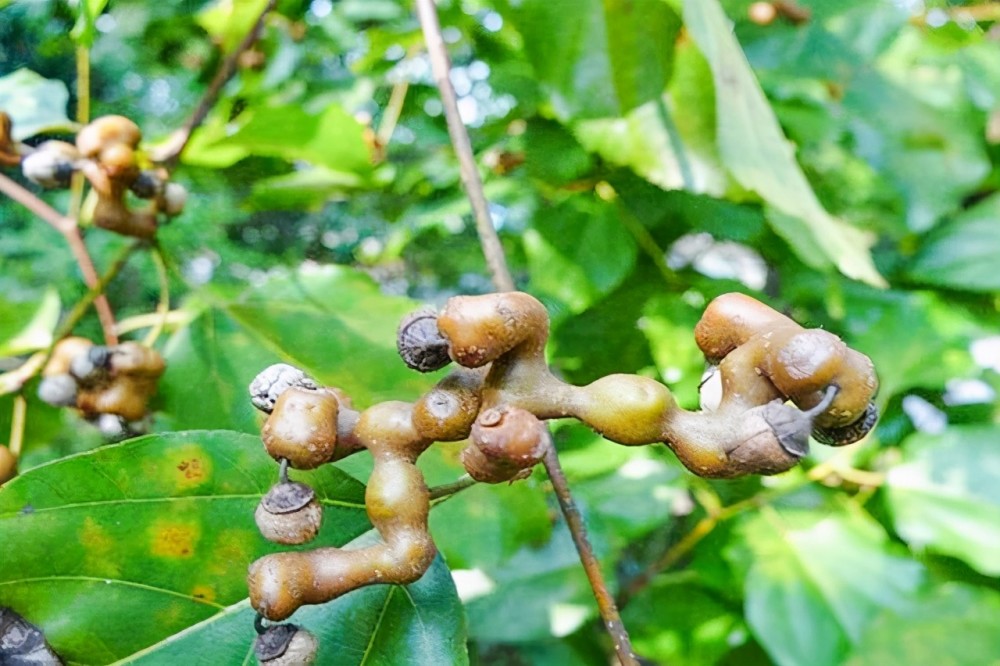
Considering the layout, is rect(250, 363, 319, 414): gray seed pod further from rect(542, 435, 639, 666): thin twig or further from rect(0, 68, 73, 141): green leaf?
rect(0, 68, 73, 141): green leaf

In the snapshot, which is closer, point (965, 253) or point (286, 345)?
point (286, 345)

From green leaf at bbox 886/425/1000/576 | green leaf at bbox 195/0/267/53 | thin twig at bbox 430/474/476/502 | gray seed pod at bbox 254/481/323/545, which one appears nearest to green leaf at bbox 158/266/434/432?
thin twig at bbox 430/474/476/502


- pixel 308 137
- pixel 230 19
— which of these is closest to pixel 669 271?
pixel 308 137

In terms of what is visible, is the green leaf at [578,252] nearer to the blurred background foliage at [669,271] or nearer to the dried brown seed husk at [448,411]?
the blurred background foliage at [669,271]

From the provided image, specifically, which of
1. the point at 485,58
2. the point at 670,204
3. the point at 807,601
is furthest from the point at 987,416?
the point at 485,58

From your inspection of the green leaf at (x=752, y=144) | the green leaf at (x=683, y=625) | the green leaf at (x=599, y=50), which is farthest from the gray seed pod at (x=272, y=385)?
the green leaf at (x=683, y=625)

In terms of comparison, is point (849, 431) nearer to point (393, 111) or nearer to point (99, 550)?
point (99, 550)
